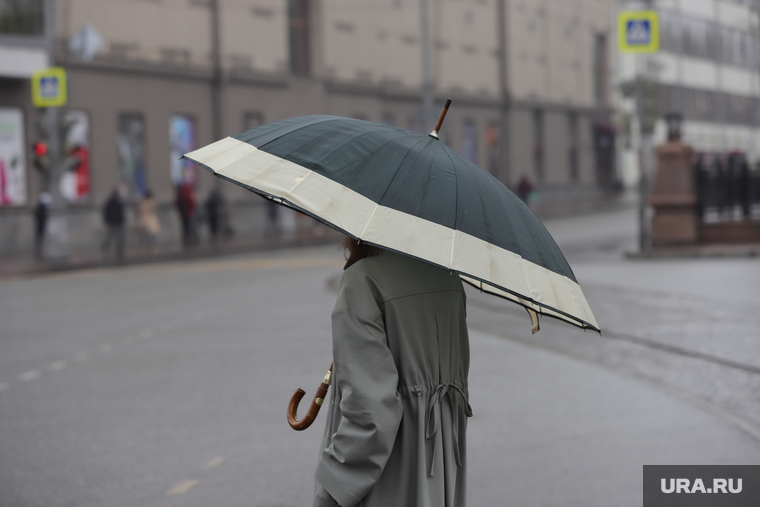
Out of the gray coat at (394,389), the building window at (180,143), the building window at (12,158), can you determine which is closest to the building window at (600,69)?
the building window at (180,143)

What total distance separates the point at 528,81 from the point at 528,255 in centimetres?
4922

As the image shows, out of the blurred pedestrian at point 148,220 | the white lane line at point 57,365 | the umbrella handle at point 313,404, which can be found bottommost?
the white lane line at point 57,365

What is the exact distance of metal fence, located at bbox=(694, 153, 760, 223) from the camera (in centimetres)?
2170

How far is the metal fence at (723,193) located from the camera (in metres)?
21.7

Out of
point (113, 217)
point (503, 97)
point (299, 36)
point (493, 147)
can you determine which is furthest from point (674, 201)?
point (503, 97)

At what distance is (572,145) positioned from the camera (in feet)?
181

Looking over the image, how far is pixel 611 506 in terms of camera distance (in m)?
5.33

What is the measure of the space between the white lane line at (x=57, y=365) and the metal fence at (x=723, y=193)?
1520 centimetres

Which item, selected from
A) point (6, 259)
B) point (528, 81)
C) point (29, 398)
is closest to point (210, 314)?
point (29, 398)

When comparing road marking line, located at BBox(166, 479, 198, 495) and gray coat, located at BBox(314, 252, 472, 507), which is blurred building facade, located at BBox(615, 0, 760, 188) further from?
gray coat, located at BBox(314, 252, 472, 507)

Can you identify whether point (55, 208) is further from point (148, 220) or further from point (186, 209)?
point (186, 209)

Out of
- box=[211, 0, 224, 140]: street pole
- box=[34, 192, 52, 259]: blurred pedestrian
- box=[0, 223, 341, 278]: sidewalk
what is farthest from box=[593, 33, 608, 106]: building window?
box=[34, 192, 52, 259]: blurred pedestrian
